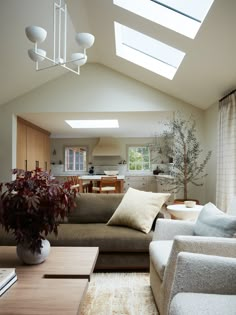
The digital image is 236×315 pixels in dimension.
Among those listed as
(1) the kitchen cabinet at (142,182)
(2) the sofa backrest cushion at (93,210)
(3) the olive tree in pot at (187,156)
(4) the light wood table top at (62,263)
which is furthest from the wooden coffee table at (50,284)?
(1) the kitchen cabinet at (142,182)

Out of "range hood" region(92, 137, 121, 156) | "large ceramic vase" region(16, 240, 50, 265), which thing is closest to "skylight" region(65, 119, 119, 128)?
"range hood" region(92, 137, 121, 156)

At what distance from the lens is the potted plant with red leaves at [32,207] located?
5.39ft

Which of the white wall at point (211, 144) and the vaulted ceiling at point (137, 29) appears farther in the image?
the white wall at point (211, 144)

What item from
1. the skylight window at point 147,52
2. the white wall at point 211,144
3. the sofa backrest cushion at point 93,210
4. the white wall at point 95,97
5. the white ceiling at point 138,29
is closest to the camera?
the white ceiling at point 138,29

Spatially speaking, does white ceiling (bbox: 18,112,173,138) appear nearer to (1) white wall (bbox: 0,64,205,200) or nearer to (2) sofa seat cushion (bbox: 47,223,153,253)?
(1) white wall (bbox: 0,64,205,200)

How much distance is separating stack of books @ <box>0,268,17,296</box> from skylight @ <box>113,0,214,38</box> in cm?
314

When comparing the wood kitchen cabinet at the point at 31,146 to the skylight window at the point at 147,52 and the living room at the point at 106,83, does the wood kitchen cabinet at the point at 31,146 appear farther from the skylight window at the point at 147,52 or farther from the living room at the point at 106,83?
the skylight window at the point at 147,52

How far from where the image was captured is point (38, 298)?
53.4 inches

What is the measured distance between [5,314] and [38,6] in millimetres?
3413

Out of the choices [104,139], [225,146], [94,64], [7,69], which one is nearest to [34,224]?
[225,146]

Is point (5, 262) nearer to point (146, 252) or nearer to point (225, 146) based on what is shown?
point (146, 252)

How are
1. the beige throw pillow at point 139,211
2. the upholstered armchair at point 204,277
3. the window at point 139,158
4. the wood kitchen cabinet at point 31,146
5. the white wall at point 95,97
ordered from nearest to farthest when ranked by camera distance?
the upholstered armchair at point 204,277
the beige throw pillow at point 139,211
the white wall at point 95,97
the wood kitchen cabinet at point 31,146
the window at point 139,158

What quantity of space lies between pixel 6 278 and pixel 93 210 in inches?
72.6

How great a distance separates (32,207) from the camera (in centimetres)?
164
